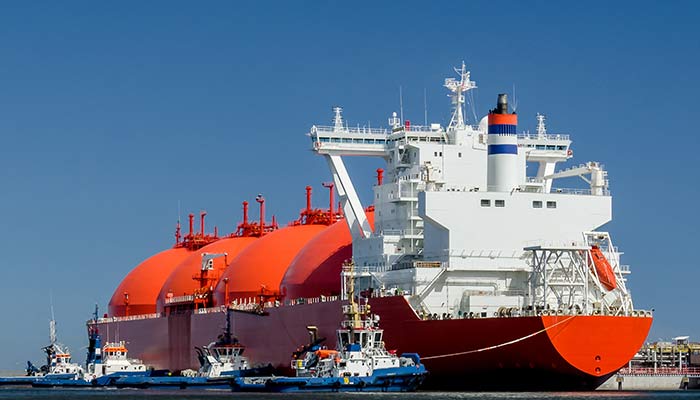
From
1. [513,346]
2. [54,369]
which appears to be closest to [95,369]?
[54,369]

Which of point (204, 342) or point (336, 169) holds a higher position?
point (336, 169)

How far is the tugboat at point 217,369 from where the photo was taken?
63781 mm

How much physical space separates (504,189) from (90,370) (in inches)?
1016

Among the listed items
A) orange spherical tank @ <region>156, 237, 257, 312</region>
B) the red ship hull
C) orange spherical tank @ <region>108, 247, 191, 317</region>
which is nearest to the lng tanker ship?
the red ship hull

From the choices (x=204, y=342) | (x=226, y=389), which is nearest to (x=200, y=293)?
(x=204, y=342)

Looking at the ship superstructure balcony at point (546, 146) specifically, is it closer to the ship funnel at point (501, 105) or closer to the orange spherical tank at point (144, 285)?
the ship funnel at point (501, 105)

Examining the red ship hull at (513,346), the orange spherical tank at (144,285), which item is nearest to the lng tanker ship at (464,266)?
the red ship hull at (513,346)

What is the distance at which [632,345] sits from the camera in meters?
51.8

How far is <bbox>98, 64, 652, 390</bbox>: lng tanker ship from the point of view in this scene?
5144cm

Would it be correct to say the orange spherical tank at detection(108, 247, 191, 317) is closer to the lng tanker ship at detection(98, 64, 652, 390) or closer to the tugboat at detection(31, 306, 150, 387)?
the tugboat at detection(31, 306, 150, 387)

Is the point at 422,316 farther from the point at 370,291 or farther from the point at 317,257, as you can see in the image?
the point at 317,257

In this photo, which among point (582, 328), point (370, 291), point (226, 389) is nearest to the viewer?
point (582, 328)

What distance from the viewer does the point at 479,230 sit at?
55312 mm

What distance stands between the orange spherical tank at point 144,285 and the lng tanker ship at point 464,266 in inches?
536
